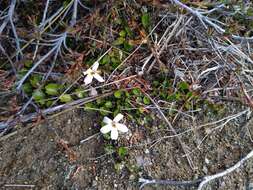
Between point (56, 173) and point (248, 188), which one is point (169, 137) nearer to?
point (248, 188)

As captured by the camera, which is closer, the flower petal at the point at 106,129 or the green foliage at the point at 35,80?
the flower petal at the point at 106,129

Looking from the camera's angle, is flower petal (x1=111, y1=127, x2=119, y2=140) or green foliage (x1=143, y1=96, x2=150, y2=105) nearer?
flower petal (x1=111, y1=127, x2=119, y2=140)

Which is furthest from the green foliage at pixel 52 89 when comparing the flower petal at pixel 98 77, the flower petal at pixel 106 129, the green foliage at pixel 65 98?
the flower petal at pixel 106 129

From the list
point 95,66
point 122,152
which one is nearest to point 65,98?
point 95,66

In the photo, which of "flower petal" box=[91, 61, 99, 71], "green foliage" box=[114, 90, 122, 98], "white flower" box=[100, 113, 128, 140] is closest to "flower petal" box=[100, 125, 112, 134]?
"white flower" box=[100, 113, 128, 140]

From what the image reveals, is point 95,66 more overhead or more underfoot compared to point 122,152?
more overhead

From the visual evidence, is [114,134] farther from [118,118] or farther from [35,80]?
[35,80]

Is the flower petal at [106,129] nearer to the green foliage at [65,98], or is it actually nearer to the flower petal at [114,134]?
the flower petal at [114,134]

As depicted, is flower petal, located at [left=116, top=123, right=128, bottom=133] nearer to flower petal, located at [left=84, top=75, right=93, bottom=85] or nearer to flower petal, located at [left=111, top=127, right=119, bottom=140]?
flower petal, located at [left=111, top=127, right=119, bottom=140]
